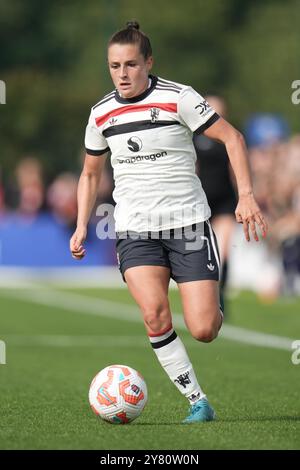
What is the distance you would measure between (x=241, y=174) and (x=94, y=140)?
1041 millimetres

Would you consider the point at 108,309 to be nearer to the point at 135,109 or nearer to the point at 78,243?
the point at 78,243

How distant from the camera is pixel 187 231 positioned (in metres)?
8.29

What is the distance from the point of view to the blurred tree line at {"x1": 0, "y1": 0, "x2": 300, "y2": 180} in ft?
167

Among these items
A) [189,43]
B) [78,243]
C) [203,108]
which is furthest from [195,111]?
[189,43]

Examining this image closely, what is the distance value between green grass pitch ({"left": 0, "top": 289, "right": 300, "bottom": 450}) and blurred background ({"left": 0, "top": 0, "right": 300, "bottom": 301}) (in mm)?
2149

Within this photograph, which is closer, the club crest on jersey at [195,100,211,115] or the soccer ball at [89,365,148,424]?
the soccer ball at [89,365,148,424]

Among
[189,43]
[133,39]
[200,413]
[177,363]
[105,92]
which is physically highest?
[189,43]

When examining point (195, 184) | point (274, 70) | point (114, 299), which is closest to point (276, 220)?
point (114, 299)

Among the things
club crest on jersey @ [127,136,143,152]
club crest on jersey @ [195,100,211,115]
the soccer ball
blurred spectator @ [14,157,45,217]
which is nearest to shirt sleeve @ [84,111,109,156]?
club crest on jersey @ [127,136,143,152]

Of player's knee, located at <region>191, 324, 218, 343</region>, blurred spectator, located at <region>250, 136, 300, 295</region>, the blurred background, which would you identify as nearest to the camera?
player's knee, located at <region>191, 324, 218, 343</region>

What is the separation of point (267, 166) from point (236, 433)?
15446mm

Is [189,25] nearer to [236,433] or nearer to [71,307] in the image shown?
[71,307]

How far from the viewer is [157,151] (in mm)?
8266

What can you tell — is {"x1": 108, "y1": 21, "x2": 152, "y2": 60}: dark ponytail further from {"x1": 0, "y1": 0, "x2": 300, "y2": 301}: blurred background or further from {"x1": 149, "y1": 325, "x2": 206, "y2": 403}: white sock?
{"x1": 0, "y1": 0, "x2": 300, "y2": 301}: blurred background
